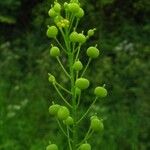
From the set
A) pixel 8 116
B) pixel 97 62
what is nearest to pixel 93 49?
pixel 8 116

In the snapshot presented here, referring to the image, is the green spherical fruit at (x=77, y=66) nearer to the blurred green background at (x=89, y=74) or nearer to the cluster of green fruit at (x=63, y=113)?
the cluster of green fruit at (x=63, y=113)

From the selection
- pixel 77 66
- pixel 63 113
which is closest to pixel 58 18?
pixel 77 66

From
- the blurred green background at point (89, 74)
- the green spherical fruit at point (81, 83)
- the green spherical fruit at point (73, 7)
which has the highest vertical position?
the green spherical fruit at point (73, 7)

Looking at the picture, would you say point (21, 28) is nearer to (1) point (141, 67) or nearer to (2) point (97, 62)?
(2) point (97, 62)

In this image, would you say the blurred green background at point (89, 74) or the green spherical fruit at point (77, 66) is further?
the blurred green background at point (89, 74)

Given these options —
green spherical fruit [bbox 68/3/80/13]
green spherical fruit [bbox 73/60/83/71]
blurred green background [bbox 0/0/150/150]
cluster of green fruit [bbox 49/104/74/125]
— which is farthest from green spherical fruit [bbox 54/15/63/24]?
blurred green background [bbox 0/0/150/150]

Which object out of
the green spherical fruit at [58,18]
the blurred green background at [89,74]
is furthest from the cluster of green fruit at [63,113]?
the blurred green background at [89,74]

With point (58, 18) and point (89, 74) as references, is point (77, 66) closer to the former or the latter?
point (58, 18)

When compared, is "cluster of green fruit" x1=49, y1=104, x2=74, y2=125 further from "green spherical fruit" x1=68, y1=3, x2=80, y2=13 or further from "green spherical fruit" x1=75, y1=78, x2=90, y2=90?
"green spherical fruit" x1=68, y1=3, x2=80, y2=13
